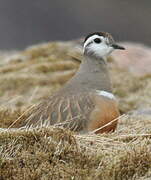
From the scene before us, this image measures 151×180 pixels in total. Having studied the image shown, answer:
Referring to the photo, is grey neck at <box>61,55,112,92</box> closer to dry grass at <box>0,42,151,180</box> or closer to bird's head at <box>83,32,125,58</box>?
bird's head at <box>83,32,125,58</box>

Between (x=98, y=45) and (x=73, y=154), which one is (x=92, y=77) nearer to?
(x=98, y=45)

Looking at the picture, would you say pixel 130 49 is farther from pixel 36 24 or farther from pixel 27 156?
pixel 36 24

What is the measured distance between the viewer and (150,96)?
47.3 feet

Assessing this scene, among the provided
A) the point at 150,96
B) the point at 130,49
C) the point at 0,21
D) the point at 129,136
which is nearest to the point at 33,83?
the point at 150,96

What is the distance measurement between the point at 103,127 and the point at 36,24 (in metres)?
34.2

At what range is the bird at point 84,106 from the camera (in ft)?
26.9

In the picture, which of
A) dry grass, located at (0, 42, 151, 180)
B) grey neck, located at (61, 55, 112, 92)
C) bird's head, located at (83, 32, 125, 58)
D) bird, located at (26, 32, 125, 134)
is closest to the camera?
dry grass, located at (0, 42, 151, 180)

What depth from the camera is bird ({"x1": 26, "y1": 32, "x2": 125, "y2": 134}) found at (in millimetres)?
8203

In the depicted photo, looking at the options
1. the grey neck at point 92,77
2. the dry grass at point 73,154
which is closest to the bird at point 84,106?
the grey neck at point 92,77

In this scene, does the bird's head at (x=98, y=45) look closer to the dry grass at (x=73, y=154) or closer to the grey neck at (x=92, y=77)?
the grey neck at (x=92, y=77)

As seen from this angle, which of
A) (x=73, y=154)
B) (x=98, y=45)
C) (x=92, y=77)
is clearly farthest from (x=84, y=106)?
(x=73, y=154)

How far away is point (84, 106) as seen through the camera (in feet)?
27.6

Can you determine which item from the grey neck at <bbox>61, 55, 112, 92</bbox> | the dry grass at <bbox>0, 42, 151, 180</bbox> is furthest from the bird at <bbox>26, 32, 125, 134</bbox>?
the dry grass at <bbox>0, 42, 151, 180</bbox>

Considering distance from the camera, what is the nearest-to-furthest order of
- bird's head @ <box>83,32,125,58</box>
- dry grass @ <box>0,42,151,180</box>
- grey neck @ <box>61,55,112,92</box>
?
1. dry grass @ <box>0,42,151,180</box>
2. grey neck @ <box>61,55,112,92</box>
3. bird's head @ <box>83,32,125,58</box>
